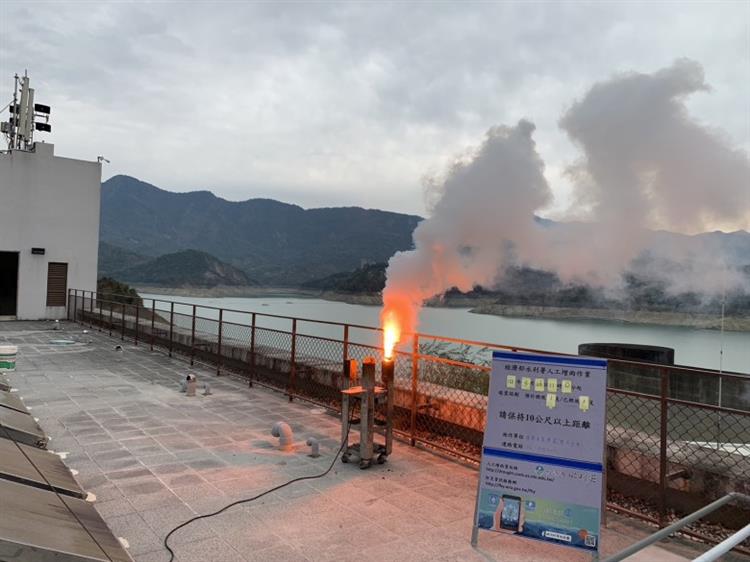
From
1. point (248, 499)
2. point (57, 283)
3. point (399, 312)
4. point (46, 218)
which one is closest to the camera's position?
point (248, 499)

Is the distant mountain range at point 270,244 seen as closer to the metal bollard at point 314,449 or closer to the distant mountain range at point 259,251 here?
the distant mountain range at point 259,251

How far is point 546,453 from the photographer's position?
12.5 ft

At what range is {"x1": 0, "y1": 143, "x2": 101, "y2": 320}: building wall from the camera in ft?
74.2

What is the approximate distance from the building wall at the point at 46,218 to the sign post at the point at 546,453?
81.3 ft

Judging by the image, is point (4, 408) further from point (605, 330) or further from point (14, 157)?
point (605, 330)

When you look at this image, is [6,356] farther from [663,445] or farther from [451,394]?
[663,445]

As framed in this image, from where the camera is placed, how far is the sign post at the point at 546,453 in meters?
3.63

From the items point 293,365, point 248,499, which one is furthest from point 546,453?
point 293,365

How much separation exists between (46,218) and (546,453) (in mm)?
25736

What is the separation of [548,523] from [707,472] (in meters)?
2.03

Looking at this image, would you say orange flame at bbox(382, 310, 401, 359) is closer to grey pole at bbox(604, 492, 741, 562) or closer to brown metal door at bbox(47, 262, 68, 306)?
grey pole at bbox(604, 492, 741, 562)

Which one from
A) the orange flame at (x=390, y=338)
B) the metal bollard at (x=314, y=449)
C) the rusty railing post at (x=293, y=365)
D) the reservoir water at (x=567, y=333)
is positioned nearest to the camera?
the metal bollard at (x=314, y=449)

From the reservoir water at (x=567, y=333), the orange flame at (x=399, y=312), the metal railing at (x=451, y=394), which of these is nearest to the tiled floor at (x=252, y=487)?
the metal railing at (x=451, y=394)

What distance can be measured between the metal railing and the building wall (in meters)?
7.47
